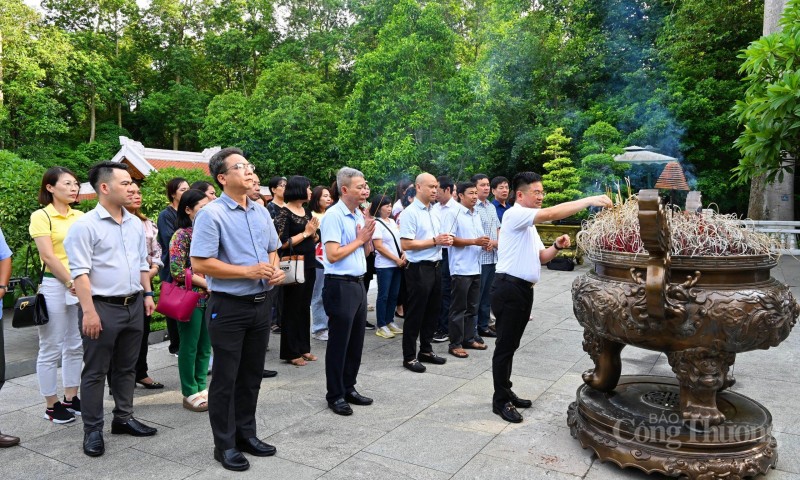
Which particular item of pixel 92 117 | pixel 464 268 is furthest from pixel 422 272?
pixel 92 117

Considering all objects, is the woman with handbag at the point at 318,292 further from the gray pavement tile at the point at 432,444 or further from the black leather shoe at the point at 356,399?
the gray pavement tile at the point at 432,444

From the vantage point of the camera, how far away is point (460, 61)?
22953 millimetres

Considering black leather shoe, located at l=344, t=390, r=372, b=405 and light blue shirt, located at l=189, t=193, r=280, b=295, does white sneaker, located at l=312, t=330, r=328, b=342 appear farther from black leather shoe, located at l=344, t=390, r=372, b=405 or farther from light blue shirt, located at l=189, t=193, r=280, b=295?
light blue shirt, located at l=189, t=193, r=280, b=295

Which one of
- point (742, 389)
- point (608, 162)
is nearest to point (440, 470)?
point (742, 389)

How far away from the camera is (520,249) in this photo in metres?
3.67

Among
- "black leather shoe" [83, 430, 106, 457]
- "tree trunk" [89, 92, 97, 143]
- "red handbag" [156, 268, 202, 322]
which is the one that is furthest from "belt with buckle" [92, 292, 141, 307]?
"tree trunk" [89, 92, 97, 143]

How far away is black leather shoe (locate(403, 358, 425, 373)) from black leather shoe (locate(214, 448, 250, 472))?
1930 mm

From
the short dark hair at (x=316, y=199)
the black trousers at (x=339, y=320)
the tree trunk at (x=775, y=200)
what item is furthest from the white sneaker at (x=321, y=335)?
the tree trunk at (x=775, y=200)

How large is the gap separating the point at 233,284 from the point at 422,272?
6.57 ft

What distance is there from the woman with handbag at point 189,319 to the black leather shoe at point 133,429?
42 centimetres

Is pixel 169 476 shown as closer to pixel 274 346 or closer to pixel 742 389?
pixel 274 346

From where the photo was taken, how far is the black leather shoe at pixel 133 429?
3426mm

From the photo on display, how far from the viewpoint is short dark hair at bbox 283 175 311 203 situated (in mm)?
5035

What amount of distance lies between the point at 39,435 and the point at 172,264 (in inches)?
49.3
